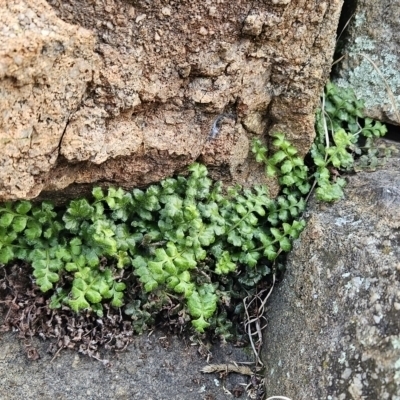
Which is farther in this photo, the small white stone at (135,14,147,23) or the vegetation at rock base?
the vegetation at rock base

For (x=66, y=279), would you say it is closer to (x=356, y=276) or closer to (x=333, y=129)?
(x=356, y=276)

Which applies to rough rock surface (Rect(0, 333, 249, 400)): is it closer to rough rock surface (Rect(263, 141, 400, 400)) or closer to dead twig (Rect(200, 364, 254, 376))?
dead twig (Rect(200, 364, 254, 376))

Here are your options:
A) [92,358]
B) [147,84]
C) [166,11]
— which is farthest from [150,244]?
[166,11]

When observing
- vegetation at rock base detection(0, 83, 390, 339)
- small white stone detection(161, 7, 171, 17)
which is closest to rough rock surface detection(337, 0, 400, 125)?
vegetation at rock base detection(0, 83, 390, 339)

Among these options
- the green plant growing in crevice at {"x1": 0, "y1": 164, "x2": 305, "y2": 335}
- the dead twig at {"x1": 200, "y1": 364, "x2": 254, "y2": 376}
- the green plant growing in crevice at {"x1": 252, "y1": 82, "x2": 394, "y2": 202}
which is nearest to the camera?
the green plant growing in crevice at {"x1": 0, "y1": 164, "x2": 305, "y2": 335}

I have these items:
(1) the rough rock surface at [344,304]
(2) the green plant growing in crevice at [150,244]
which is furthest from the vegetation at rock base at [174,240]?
(1) the rough rock surface at [344,304]

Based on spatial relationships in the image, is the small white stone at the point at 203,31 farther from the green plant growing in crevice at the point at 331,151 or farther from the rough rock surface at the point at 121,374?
the rough rock surface at the point at 121,374
